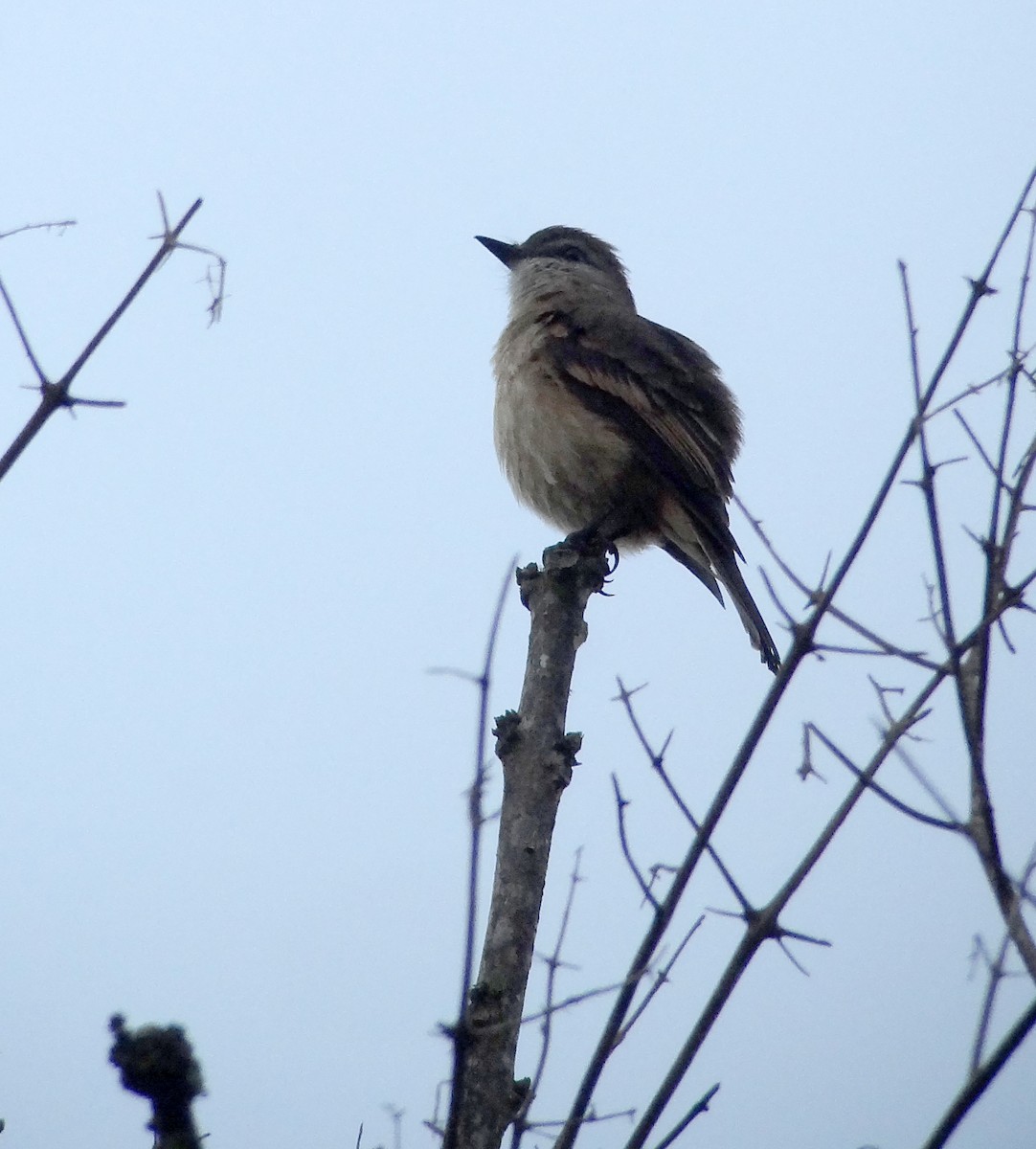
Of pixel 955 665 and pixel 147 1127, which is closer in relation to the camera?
pixel 147 1127

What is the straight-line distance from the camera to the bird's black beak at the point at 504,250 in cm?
945

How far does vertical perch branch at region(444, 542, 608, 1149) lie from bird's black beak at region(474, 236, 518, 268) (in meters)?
5.40

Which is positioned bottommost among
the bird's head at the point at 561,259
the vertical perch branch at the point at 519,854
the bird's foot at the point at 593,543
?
the vertical perch branch at the point at 519,854

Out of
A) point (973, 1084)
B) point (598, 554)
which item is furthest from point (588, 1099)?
point (598, 554)

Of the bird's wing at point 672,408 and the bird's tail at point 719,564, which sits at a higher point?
the bird's wing at point 672,408

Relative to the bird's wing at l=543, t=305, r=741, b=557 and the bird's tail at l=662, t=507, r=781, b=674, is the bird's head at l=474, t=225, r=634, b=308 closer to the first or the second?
the bird's wing at l=543, t=305, r=741, b=557

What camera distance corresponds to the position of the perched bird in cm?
716

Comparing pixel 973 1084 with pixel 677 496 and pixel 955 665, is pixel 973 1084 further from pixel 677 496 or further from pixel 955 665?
pixel 677 496

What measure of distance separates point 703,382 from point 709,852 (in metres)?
5.46

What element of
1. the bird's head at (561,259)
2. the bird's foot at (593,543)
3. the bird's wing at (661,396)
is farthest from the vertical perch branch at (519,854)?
the bird's head at (561,259)

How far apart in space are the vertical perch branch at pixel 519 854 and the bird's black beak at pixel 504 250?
5395mm

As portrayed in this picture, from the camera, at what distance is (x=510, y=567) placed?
2.68 meters

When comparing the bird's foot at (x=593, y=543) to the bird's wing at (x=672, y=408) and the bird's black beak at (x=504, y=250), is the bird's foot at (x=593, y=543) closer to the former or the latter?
the bird's wing at (x=672, y=408)

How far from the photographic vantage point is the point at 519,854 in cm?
334
